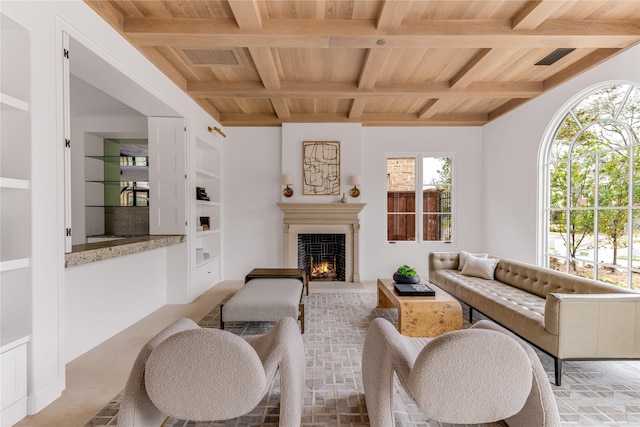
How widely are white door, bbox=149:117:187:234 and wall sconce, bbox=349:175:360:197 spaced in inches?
105

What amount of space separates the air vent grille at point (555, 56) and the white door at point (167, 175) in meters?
4.40

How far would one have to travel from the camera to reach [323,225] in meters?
5.27

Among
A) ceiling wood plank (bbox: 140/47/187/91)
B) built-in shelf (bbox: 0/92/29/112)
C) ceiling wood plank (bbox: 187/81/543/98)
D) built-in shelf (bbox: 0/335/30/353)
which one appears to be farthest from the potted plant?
ceiling wood plank (bbox: 140/47/187/91)

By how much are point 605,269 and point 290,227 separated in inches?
164

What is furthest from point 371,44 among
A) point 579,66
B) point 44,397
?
point 44,397

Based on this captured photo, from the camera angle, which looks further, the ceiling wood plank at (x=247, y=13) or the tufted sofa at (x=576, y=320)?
the ceiling wood plank at (x=247, y=13)

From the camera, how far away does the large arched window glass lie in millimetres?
3023

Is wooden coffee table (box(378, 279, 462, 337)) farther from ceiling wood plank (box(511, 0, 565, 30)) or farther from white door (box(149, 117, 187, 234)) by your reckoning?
white door (box(149, 117, 187, 234))

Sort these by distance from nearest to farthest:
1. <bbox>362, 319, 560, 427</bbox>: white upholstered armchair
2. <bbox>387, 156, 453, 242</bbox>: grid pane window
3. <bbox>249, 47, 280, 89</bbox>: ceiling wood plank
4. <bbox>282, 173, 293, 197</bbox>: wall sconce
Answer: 1. <bbox>362, 319, 560, 427</bbox>: white upholstered armchair
2. <bbox>249, 47, 280, 89</bbox>: ceiling wood plank
3. <bbox>282, 173, 293, 197</bbox>: wall sconce
4. <bbox>387, 156, 453, 242</bbox>: grid pane window

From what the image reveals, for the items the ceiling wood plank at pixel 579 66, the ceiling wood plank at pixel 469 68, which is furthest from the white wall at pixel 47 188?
the ceiling wood plank at pixel 579 66

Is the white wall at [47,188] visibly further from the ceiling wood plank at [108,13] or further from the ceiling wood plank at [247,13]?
the ceiling wood plank at [247,13]

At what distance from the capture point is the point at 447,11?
260 centimetres

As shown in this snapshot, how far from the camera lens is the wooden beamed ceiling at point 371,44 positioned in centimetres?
254

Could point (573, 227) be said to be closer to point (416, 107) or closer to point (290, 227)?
point (416, 107)
